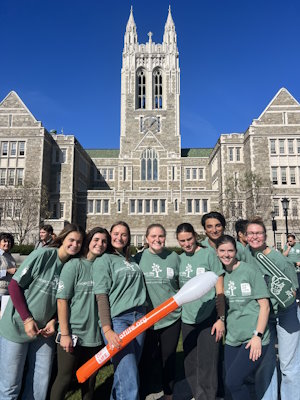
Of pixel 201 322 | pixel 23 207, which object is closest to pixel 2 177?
pixel 23 207

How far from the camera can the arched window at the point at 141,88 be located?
1839 inches

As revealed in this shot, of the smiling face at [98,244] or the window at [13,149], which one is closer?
the smiling face at [98,244]

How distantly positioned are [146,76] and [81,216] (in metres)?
24.6

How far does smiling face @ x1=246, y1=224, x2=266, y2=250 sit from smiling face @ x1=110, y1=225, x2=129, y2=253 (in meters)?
1.53

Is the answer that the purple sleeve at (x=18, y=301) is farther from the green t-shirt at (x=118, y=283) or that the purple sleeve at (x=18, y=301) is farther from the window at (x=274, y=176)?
the window at (x=274, y=176)

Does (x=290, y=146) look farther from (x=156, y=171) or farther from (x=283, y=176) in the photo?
(x=156, y=171)

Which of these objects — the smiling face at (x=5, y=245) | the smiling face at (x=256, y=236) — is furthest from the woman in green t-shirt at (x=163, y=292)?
the smiling face at (x=5, y=245)

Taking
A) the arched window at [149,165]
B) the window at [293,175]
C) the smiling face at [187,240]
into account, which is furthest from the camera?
the arched window at [149,165]

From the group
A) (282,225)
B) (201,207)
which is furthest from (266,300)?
(201,207)

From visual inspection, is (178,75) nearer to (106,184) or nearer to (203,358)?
(106,184)

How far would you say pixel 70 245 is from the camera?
347cm

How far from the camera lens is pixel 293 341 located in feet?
11.9

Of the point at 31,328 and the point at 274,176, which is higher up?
the point at 274,176

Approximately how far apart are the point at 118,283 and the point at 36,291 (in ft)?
2.89
